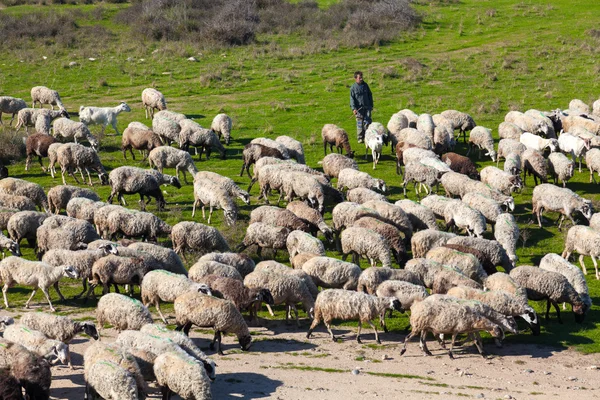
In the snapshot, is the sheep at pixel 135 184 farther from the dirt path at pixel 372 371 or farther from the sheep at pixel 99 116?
the sheep at pixel 99 116

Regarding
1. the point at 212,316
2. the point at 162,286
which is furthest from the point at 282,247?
the point at 212,316

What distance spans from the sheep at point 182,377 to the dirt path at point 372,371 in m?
0.76

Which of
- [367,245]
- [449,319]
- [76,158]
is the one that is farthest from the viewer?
[76,158]

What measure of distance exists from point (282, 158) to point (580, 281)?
38.2ft

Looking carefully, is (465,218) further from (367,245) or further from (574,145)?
(574,145)

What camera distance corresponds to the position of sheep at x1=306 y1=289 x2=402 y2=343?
14.9m

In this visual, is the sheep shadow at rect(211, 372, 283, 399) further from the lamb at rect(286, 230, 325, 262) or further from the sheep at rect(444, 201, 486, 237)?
the sheep at rect(444, 201, 486, 237)

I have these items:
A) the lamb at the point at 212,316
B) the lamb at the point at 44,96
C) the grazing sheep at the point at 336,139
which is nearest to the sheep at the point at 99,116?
the lamb at the point at 44,96

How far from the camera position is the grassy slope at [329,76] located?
33000 millimetres

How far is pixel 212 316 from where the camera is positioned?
555 inches

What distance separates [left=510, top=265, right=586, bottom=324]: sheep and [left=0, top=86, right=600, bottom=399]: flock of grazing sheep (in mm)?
28

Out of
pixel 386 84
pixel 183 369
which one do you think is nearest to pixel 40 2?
pixel 386 84

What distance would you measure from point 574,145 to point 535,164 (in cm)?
274

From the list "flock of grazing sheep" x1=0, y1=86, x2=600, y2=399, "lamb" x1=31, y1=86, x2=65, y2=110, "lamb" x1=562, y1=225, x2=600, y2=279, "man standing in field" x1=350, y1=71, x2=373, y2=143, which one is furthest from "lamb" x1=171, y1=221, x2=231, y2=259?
"lamb" x1=31, y1=86, x2=65, y2=110
